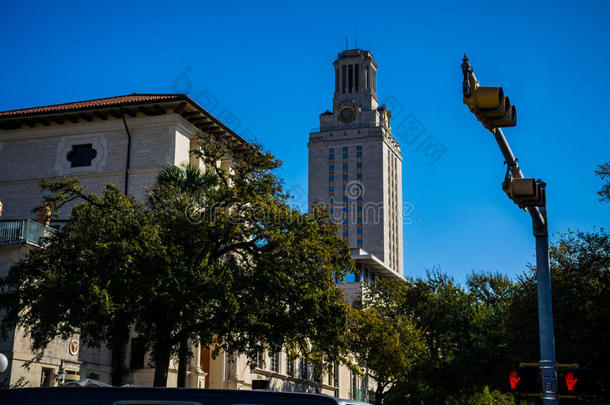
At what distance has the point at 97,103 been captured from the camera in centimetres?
4266

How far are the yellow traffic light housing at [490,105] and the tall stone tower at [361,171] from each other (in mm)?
143175

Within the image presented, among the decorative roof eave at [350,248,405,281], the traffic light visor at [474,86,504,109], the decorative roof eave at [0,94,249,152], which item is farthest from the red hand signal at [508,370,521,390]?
the decorative roof eave at [350,248,405,281]

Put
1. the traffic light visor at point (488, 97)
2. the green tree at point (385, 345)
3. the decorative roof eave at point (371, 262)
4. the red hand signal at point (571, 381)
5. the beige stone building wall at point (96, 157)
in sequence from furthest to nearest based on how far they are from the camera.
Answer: the decorative roof eave at point (371, 262)
the green tree at point (385, 345)
the beige stone building wall at point (96, 157)
the red hand signal at point (571, 381)
the traffic light visor at point (488, 97)

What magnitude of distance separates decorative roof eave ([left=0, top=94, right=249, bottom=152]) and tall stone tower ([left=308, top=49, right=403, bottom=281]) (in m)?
108

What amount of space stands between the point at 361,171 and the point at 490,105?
154m

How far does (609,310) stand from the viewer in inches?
993

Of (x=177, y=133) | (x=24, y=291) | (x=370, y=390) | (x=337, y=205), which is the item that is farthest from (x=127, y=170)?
(x=337, y=205)

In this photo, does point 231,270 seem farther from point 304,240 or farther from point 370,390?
point 370,390

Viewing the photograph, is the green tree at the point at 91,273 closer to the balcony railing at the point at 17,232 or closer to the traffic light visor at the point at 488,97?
the balcony railing at the point at 17,232

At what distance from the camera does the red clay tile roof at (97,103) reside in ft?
132

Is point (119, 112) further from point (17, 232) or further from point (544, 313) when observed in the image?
point (544, 313)

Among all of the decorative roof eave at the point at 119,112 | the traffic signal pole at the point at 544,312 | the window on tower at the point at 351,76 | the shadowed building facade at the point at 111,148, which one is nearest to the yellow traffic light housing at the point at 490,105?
the traffic signal pole at the point at 544,312

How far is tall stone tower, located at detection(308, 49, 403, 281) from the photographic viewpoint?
15475 centimetres

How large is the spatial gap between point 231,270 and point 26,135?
2450cm
